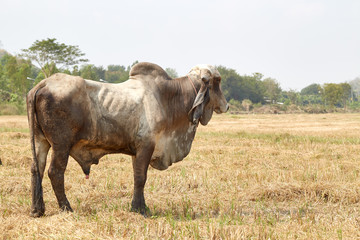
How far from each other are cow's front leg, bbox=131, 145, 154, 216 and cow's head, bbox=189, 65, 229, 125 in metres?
0.73

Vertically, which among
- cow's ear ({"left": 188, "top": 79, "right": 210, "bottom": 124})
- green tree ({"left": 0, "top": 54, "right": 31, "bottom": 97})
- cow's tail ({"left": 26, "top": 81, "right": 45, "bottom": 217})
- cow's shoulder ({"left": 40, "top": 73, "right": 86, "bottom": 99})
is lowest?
cow's tail ({"left": 26, "top": 81, "right": 45, "bottom": 217})

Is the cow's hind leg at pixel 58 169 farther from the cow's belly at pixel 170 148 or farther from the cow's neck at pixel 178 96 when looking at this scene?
the cow's neck at pixel 178 96

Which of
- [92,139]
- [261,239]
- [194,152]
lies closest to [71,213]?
[92,139]

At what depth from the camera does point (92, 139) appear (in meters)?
4.16

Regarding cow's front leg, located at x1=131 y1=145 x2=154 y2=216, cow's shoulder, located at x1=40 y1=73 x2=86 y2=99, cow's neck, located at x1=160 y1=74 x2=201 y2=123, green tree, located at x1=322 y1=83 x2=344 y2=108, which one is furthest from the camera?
green tree, located at x1=322 y1=83 x2=344 y2=108

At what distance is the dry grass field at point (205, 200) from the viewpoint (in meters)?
3.63

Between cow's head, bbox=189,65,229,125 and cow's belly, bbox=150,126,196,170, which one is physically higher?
cow's head, bbox=189,65,229,125

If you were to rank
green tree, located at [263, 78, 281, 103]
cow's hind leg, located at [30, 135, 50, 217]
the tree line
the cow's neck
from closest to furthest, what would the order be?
cow's hind leg, located at [30, 135, 50, 217] < the cow's neck < the tree line < green tree, located at [263, 78, 281, 103]

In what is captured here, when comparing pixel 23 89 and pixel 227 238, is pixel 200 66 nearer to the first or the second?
pixel 227 238

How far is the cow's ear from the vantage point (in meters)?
4.63

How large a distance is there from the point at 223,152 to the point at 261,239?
5773 mm

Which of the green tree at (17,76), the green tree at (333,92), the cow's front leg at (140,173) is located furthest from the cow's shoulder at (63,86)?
the green tree at (333,92)

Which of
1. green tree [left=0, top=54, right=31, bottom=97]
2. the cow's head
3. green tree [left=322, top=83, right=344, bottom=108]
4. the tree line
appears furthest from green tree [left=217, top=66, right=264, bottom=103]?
the cow's head

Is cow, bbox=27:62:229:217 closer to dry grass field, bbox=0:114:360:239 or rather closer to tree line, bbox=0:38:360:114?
dry grass field, bbox=0:114:360:239
